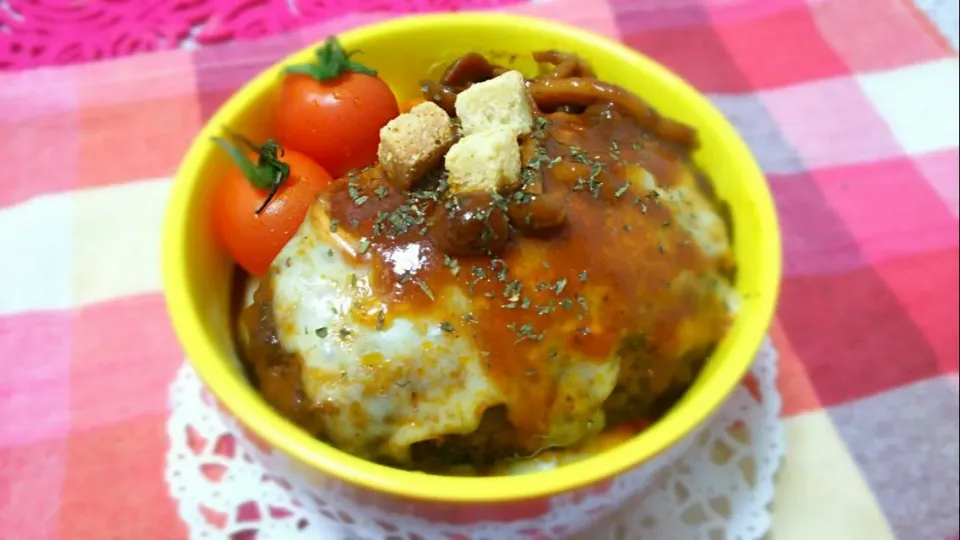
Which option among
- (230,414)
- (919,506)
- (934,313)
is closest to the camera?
(230,414)

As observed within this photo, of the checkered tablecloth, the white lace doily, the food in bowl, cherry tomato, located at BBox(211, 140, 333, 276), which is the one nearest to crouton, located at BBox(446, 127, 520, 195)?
the food in bowl

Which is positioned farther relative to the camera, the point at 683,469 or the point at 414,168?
the point at 683,469

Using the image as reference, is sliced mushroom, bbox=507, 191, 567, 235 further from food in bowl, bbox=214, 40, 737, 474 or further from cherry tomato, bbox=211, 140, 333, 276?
cherry tomato, bbox=211, 140, 333, 276

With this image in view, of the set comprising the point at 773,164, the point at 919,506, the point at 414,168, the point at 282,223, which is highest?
the point at 414,168

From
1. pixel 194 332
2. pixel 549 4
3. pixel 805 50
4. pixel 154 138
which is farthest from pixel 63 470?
pixel 805 50

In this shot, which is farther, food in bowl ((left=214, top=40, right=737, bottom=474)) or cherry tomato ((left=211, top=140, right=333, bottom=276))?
cherry tomato ((left=211, top=140, right=333, bottom=276))

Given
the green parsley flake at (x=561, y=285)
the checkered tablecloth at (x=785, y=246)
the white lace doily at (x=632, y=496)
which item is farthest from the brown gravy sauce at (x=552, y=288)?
the checkered tablecloth at (x=785, y=246)

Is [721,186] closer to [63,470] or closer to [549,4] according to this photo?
[549,4]
